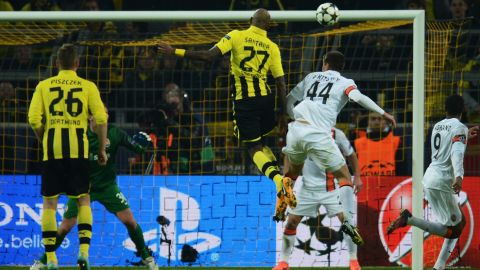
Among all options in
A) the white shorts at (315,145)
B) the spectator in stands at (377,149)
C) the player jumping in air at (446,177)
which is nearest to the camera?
the white shorts at (315,145)

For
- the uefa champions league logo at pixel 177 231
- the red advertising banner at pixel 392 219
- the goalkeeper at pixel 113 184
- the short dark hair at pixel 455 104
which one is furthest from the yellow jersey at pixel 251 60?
the red advertising banner at pixel 392 219

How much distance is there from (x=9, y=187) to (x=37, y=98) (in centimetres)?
378

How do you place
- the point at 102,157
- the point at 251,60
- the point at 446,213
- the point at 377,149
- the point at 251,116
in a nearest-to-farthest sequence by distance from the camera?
the point at 102,157 < the point at 251,60 < the point at 251,116 < the point at 446,213 < the point at 377,149

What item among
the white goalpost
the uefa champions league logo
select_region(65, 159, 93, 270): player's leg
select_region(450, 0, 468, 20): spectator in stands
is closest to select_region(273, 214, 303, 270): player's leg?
the white goalpost

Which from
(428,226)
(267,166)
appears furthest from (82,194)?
(428,226)

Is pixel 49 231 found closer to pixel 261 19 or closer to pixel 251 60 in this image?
pixel 251 60

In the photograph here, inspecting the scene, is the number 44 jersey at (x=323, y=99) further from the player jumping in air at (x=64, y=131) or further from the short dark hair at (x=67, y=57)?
the short dark hair at (x=67, y=57)

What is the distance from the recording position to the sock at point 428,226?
12.0 metres

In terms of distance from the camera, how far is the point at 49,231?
10773 millimetres

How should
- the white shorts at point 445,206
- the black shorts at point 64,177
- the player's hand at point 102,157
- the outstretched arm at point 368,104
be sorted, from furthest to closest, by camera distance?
the white shorts at point 445,206 → the outstretched arm at point 368,104 → the player's hand at point 102,157 → the black shorts at point 64,177

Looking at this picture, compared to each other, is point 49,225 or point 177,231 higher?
point 49,225

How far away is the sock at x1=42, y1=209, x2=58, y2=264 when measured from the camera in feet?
35.2

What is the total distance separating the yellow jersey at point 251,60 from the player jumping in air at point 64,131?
1.70 m

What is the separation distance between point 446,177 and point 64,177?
444cm
